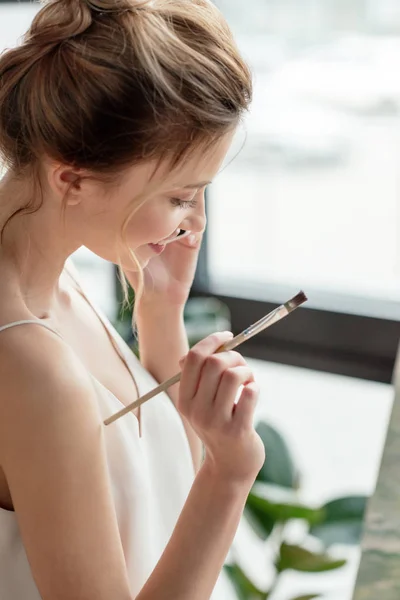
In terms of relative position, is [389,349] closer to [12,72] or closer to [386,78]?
[386,78]

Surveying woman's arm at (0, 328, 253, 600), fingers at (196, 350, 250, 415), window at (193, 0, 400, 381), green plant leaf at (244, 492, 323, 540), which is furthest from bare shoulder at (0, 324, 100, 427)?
window at (193, 0, 400, 381)

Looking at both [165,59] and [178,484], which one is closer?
[165,59]

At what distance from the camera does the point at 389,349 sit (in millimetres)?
1568

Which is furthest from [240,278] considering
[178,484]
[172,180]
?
[172,180]

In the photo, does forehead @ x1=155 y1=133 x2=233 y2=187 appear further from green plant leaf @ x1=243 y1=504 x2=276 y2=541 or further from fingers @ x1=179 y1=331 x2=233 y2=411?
green plant leaf @ x1=243 y1=504 x2=276 y2=541

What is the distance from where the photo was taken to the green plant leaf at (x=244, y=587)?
1.32m

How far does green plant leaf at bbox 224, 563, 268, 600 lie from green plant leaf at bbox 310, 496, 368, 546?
13 centimetres

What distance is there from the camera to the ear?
0.75 meters

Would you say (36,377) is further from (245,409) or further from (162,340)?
(162,340)

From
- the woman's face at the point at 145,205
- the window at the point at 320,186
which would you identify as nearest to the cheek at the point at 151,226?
the woman's face at the point at 145,205

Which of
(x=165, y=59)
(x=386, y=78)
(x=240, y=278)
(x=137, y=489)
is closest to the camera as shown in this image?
(x=165, y=59)

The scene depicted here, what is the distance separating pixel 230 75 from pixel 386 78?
839 millimetres

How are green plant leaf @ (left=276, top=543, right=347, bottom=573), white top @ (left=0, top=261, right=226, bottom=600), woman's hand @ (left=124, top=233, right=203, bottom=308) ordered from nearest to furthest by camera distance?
white top @ (left=0, top=261, right=226, bottom=600) → woman's hand @ (left=124, top=233, right=203, bottom=308) → green plant leaf @ (left=276, top=543, right=347, bottom=573)

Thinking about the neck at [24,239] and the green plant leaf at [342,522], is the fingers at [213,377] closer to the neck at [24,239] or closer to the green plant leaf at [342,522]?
the neck at [24,239]
